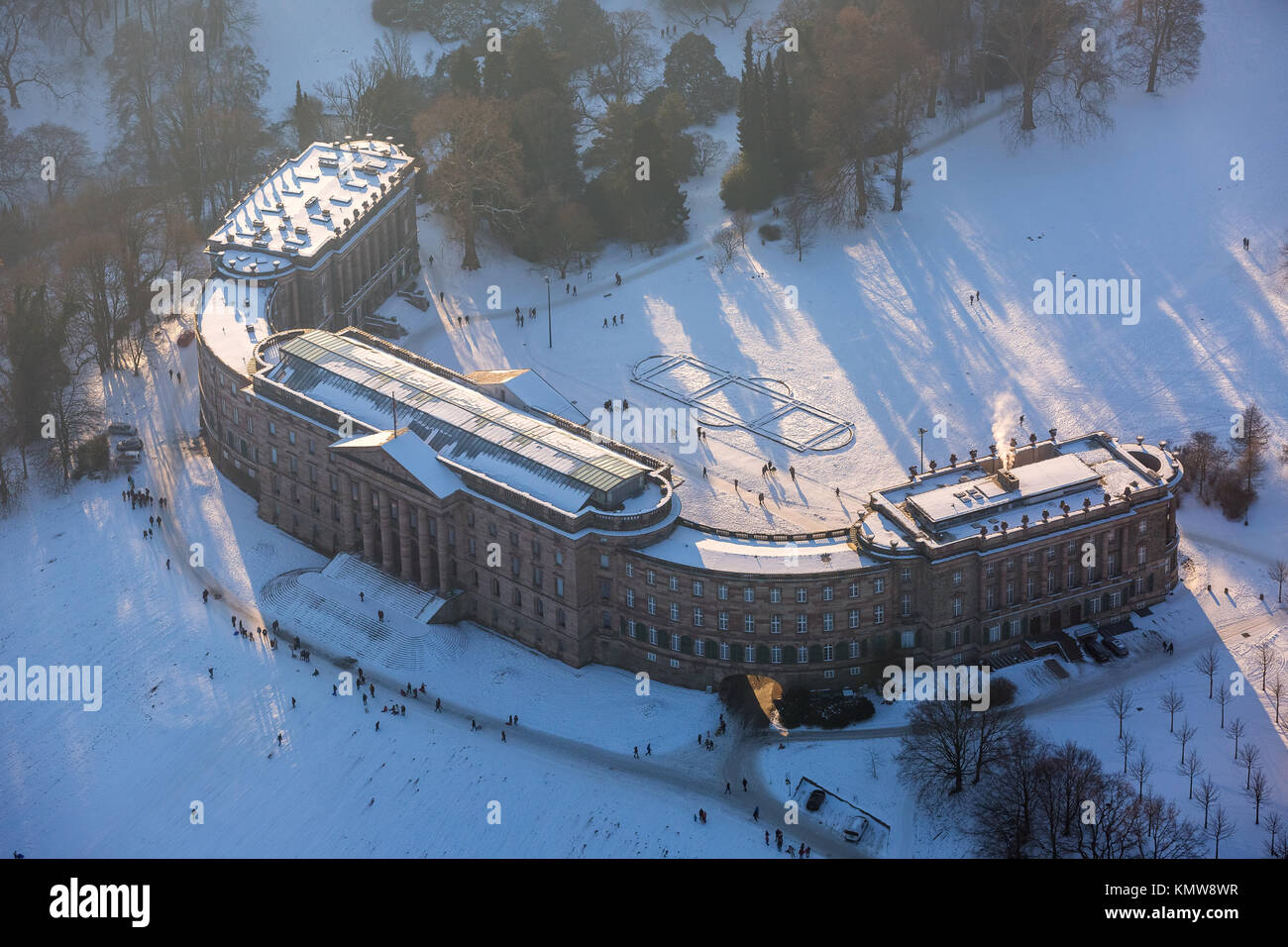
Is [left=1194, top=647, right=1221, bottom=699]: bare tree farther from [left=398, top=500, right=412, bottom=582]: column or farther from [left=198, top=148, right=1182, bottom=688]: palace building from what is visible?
[left=398, top=500, right=412, bottom=582]: column

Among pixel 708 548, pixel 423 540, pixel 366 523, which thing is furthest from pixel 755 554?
pixel 366 523

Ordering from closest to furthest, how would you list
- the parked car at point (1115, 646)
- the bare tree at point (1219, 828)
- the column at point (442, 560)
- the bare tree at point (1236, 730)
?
the bare tree at point (1219, 828) < the bare tree at point (1236, 730) < the parked car at point (1115, 646) < the column at point (442, 560)

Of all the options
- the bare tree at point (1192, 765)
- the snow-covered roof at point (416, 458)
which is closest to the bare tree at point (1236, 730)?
the bare tree at point (1192, 765)

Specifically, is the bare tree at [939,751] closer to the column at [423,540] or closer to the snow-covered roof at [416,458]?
the snow-covered roof at [416,458]

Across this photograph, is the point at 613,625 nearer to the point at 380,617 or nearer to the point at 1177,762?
the point at 380,617

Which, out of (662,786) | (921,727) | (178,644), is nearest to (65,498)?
(178,644)

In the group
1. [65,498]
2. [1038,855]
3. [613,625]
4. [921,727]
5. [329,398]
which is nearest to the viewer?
[1038,855]

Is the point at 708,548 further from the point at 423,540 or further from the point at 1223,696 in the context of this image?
the point at 1223,696

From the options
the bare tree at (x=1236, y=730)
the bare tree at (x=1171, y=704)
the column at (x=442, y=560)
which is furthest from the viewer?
the column at (x=442, y=560)
